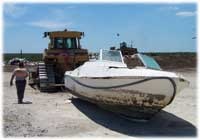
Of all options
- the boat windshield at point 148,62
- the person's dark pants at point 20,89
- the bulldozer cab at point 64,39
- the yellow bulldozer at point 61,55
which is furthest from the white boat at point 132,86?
the bulldozer cab at point 64,39

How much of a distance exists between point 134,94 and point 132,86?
19 centimetres

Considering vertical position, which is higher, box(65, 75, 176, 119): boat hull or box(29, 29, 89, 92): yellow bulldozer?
box(29, 29, 89, 92): yellow bulldozer

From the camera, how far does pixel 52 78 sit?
18.5 metres

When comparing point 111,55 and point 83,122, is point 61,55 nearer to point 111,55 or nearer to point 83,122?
point 111,55

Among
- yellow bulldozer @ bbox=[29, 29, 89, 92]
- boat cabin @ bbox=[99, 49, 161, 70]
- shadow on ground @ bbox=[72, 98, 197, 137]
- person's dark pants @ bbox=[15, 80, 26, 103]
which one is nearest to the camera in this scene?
shadow on ground @ bbox=[72, 98, 197, 137]

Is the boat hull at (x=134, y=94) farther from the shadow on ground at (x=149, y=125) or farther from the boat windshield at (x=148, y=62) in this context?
the boat windshield at (x=148, y=62)

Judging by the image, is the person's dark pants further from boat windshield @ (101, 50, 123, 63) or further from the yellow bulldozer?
the yellow bulldozer

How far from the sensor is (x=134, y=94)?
1003cm

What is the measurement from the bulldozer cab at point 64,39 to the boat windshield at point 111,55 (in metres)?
5.96

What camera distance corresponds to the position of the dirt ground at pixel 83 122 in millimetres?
9438

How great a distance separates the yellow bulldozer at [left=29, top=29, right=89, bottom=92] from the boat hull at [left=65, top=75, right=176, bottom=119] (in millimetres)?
7080

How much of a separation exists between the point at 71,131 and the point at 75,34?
9.96 meters

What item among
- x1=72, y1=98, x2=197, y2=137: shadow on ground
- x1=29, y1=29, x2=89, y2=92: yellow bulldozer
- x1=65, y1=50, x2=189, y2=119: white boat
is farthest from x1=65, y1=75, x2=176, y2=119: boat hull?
x1=29, y1=29, x2=89, y2=92: yellow bulldozer

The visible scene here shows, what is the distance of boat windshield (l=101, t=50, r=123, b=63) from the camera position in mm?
12278
